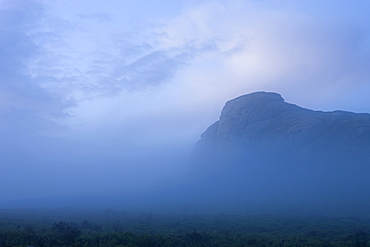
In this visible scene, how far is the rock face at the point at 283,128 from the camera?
3661 inches

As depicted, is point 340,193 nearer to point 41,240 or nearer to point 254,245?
point 254,245

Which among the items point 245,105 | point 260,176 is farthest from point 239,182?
point 245,105

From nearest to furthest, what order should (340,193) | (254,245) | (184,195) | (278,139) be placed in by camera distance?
1. (254,245)
2. (340,193)
3. (278,139)
4. (184,195)

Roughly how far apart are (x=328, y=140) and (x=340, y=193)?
20.1 m

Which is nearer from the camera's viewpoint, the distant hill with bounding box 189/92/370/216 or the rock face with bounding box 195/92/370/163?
the distant hill with bounding box 189/92/370/216

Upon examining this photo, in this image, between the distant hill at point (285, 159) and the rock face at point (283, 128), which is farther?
the rock face at point (283, 128)

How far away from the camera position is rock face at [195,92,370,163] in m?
93.0

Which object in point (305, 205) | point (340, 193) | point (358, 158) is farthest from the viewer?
point (358, 158)

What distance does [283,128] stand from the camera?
102312 millimetres

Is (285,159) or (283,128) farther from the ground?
(283,128)

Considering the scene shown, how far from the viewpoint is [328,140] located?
9544 centimetres

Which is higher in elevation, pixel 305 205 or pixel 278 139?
pixel 278 139

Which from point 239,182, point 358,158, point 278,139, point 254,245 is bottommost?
point 254,245

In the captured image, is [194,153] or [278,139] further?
[194,153]
